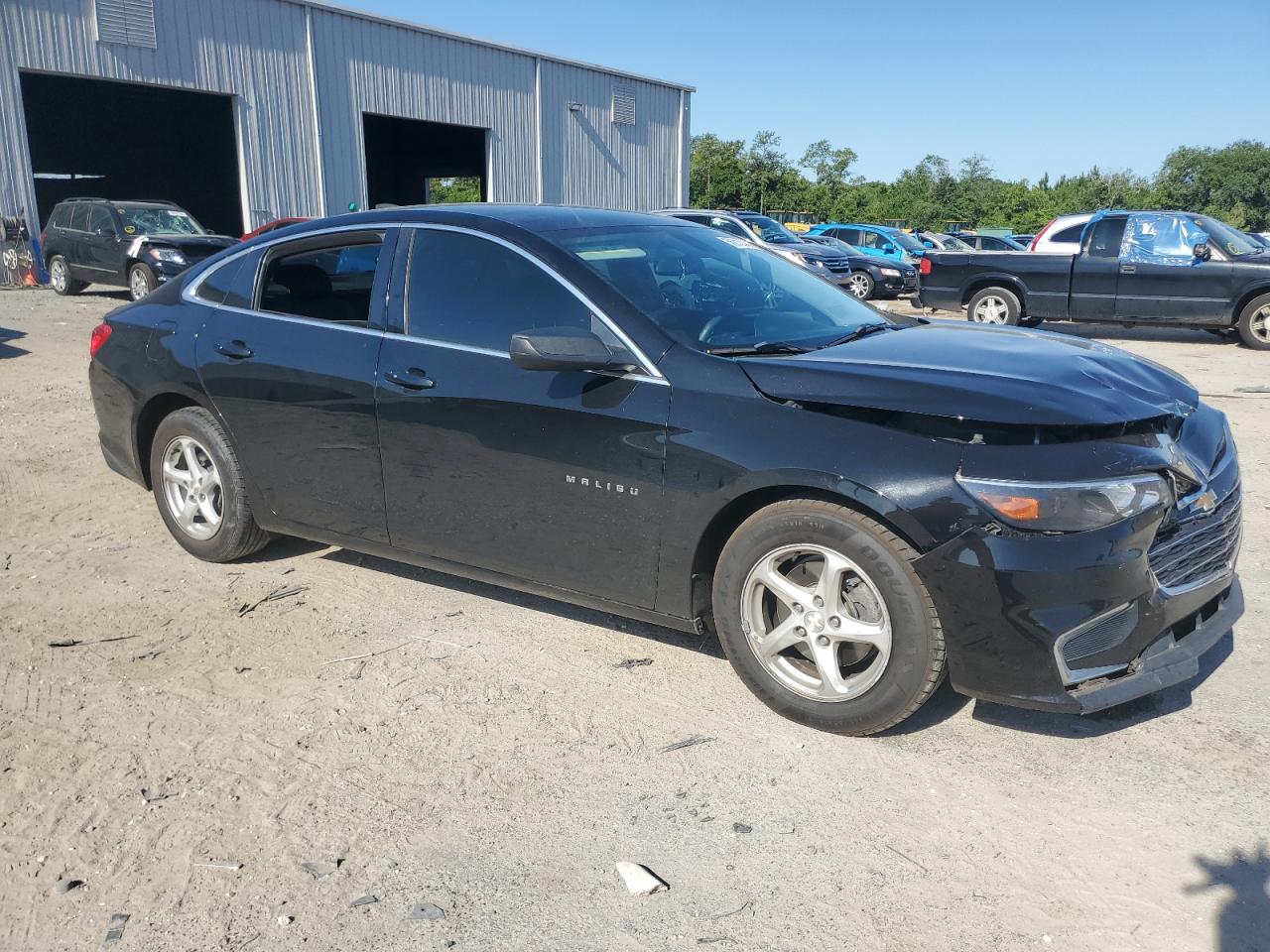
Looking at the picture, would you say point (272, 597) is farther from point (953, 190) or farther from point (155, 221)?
point (953, 190)

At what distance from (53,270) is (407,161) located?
2279cm

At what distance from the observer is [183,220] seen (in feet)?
59.7

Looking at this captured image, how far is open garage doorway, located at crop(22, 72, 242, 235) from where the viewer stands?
31.5 m

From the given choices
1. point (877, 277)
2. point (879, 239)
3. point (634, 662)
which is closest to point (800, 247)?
point (877, 277)

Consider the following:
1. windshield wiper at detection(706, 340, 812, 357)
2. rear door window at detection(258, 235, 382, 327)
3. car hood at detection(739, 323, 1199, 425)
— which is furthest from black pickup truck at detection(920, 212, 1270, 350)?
rear door window at detection(258, 235, 382, 327)

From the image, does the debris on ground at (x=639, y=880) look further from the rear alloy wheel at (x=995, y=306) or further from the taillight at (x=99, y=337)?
the rear alloy wheel at (x=995, y=306)

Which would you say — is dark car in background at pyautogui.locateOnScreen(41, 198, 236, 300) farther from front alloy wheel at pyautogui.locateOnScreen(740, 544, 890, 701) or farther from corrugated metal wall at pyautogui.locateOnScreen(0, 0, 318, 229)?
front alloy wheel at pyautogui.locateOnScreen(740, 544, 890, 701)

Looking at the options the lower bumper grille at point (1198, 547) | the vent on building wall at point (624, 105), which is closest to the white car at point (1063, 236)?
the lower bumper grille at point (1198, 547)

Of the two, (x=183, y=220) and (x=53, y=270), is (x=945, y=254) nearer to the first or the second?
(x=183, y=220)

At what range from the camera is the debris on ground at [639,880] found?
2.62 meters

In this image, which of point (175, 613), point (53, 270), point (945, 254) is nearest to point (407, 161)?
point (53, 270)

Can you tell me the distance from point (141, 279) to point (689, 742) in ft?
53.4

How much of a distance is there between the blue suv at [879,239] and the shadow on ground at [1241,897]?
23321 mm

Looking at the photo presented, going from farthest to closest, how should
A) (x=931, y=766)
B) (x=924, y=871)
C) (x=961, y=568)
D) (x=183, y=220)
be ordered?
(x=183, y=220) → (x=931, y=766) → (x=961, y=568) → (x=924, y=871)
